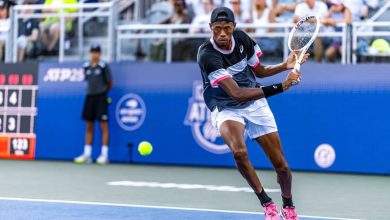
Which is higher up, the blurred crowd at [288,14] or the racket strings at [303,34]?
the blurred crowd at [288,14]

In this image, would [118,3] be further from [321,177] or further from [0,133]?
[321,177]

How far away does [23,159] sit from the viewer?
16953mm

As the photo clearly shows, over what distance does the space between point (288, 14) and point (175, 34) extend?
1.88 m

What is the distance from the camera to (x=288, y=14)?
15.3 m

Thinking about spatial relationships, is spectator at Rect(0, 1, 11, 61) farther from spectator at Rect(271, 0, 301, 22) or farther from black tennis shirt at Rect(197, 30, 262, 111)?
black tennis shirt at Rect(197, 30, 262, 111)

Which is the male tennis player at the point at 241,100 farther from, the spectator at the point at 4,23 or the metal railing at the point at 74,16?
the spectator at the point at 4,23

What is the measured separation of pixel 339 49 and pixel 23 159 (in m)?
6.09

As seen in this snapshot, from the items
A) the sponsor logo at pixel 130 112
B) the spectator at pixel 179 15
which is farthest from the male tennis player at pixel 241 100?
the spectator at pixel 179 15

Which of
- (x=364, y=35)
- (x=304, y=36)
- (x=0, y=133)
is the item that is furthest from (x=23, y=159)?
(x=304, y=36)

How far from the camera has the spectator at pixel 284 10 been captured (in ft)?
50.1

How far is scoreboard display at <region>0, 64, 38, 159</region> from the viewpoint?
16828mm

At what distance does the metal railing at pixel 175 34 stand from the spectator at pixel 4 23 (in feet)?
7.63

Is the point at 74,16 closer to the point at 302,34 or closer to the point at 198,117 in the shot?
the point at 198,117

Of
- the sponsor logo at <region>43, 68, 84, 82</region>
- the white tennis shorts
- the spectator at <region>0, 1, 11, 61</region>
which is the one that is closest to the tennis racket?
the white tennis shorts
